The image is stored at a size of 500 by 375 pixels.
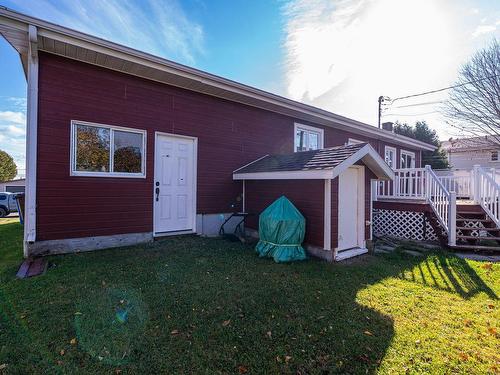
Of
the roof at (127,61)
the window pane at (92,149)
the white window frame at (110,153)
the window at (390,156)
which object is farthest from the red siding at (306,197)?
the window at (390,156)

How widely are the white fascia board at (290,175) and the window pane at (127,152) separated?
2.56m

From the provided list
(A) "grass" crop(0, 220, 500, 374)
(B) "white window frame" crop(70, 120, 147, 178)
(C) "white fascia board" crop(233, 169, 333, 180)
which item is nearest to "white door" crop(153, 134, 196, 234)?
(B) "white window frame" crop(70, 120, 147, 178)

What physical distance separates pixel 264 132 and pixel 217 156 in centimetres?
189

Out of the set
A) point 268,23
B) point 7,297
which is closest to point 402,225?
point 268,23

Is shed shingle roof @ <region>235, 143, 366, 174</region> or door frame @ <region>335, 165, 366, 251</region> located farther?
door frame @ <region>335, 165, 366, 251</region>

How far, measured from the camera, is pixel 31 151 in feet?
15.0

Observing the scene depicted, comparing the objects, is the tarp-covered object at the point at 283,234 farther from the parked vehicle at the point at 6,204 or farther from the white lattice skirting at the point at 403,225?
the parked vehicle at the point at 6,204

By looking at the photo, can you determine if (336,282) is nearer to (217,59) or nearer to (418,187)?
(418,187)

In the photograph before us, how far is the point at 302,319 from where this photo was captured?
9.38 feet

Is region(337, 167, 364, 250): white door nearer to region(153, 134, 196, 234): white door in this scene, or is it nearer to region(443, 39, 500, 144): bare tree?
region(153, 134, 196, 234): white door

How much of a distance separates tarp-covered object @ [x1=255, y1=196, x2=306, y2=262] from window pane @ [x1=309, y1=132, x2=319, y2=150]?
477 cm

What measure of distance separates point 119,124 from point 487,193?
977 centimetres

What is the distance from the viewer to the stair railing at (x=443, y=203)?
6242 millimetres

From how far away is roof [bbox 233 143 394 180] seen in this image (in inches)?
192
